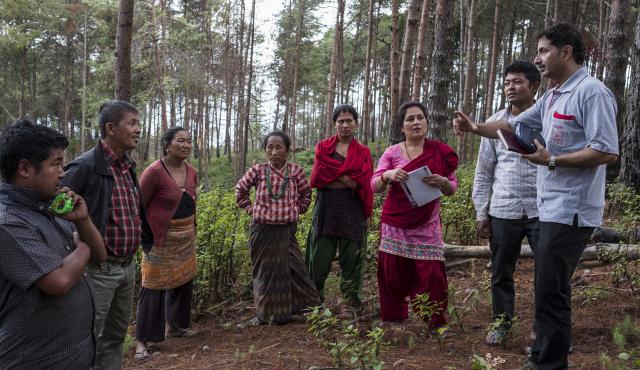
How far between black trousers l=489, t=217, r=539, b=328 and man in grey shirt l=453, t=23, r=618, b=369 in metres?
0.74

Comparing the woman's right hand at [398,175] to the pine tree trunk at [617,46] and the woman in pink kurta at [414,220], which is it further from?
the pine tree trunk at [617,46]

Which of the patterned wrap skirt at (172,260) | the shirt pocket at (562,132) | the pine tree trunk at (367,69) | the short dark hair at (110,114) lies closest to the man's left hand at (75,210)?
the short dark hair at (110,114)

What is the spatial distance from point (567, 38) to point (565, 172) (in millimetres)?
763

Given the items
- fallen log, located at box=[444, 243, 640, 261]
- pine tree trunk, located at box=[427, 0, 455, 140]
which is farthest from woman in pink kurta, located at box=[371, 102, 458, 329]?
pine tree trunk, located at box=[427, 0, 455, 140]

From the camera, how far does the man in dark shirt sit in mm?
1771

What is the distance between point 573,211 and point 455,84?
24.4 metres

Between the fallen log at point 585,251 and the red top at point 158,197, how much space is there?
3.06m

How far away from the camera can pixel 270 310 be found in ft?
14.7

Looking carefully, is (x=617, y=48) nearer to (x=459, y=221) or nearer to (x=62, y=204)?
(x=459, y=221)

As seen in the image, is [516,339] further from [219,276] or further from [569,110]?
[219,276]

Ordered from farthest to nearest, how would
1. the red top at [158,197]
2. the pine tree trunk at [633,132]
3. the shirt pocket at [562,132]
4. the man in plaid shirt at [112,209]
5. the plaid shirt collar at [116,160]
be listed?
the pine tree trunk at [633,132] → the red top at [158,197] → the plaid shirt collar at [116,160] → the man in plaid shirt at [112,209] → the shirt pocket at [562,132]

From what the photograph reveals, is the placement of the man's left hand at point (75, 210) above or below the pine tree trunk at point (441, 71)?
below

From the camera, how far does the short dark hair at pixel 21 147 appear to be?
187 centimetres

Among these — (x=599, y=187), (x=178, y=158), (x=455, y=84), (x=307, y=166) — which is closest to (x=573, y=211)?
(x=599, y=187)
